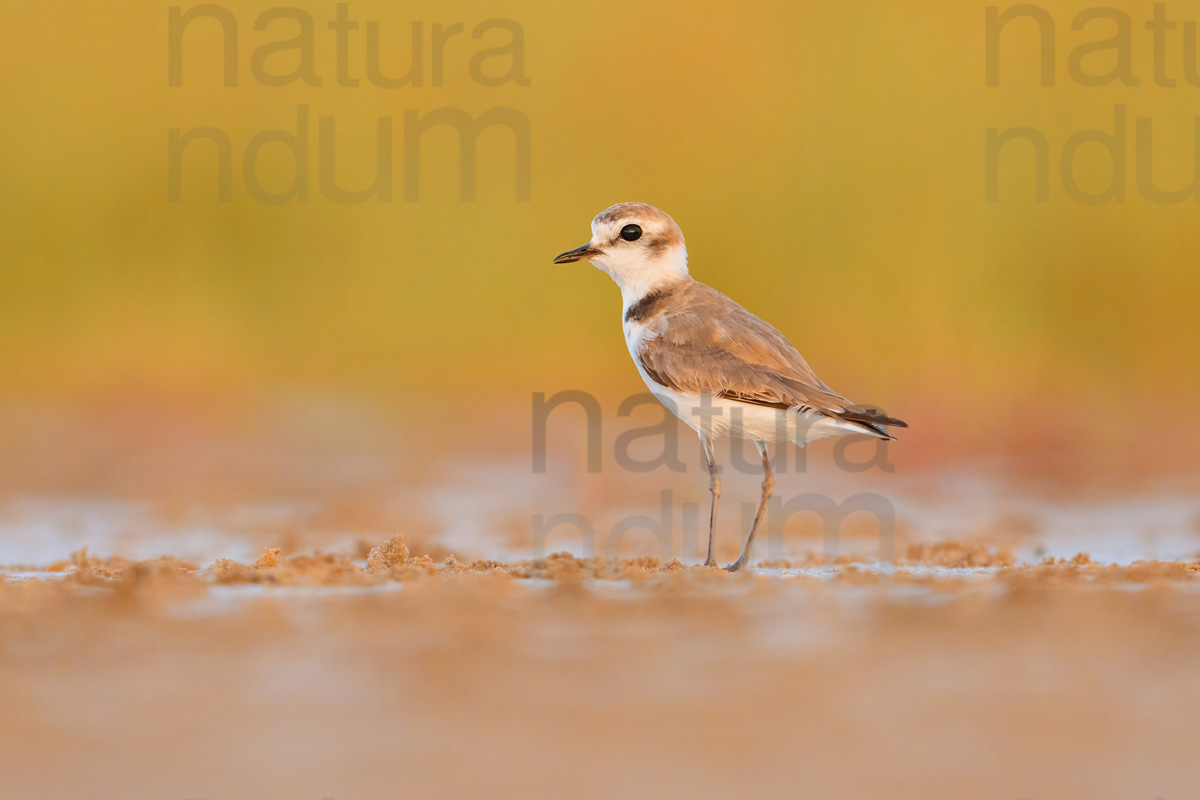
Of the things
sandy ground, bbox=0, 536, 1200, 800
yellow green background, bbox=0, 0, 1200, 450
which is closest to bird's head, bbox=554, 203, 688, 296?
sandy ground, bbox=0, 536, 1200, 800

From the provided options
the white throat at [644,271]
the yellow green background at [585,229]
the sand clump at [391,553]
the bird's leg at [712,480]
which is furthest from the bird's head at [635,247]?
the yellow green background at [585,229]

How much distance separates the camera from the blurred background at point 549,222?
1064cm

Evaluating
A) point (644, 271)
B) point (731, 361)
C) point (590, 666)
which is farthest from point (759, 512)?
point (590, 666)

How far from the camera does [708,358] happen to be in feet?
20.8

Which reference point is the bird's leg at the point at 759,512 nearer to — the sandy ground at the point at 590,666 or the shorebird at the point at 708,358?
the shorebird at the point at 708,358

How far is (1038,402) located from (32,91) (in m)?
9.42

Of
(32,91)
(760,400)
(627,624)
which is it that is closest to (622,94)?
(32,91)

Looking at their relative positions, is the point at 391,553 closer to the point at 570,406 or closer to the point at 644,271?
the point at 644,271

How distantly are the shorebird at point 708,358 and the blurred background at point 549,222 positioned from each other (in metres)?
3.11

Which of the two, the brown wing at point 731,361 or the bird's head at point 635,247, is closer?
the brown wing at point 731,361

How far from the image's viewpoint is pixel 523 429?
32.9ft

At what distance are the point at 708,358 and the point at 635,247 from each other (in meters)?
0.86

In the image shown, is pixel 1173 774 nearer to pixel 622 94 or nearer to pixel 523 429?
pixel 523 429

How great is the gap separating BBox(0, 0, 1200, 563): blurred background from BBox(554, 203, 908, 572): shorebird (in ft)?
10.2
